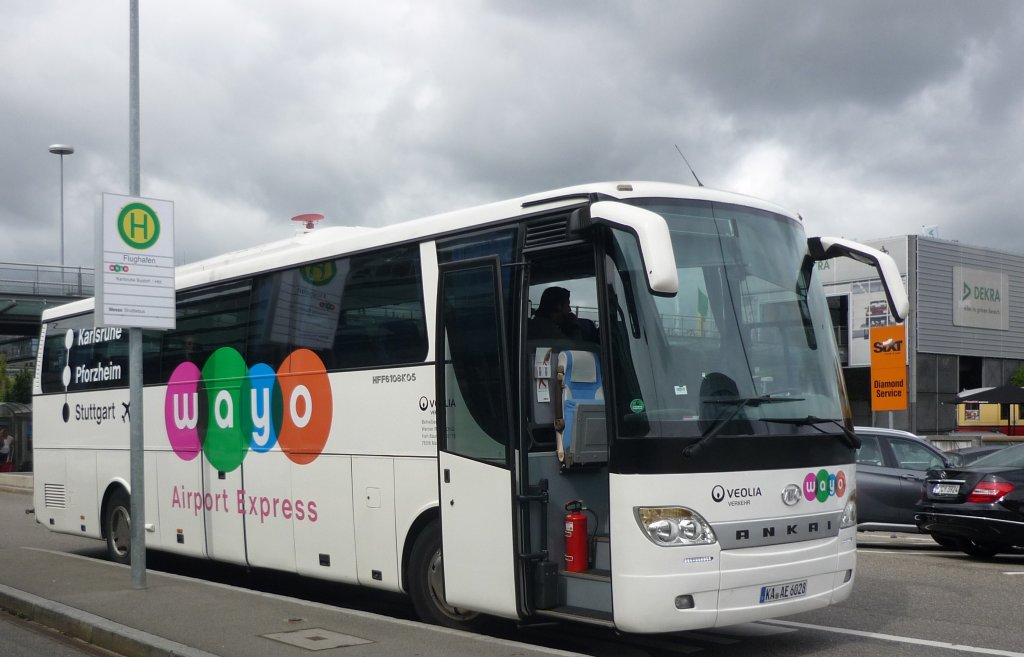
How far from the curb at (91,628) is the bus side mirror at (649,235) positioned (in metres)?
4.01

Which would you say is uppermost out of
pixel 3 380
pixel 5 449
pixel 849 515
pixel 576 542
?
pixel 3 380

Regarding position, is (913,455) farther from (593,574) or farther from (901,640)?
(593,574)

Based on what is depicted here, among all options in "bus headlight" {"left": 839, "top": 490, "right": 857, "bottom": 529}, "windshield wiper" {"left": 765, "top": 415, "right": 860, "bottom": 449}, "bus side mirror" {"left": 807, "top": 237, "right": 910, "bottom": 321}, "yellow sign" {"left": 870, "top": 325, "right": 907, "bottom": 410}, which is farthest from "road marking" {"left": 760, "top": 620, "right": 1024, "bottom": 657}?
"yellow sign" {"left": 870, "top": 325, "right": 907, "bottom": 410}

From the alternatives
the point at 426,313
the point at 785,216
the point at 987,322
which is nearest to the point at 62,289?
the point at 426,313

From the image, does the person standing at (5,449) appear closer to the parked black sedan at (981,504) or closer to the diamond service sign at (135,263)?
the diamond service sign at (135,263)

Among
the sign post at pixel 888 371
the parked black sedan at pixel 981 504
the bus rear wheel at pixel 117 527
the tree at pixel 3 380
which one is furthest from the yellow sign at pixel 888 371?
the tree at pixel 3 380

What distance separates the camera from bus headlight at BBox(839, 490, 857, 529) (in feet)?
26.1

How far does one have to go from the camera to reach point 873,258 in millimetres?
8539

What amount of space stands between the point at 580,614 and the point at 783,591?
4.55 feet

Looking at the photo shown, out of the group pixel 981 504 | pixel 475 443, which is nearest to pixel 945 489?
→ pixel 981 504

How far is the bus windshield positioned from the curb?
3.58 meters

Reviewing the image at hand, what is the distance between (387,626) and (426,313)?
8.23 ft

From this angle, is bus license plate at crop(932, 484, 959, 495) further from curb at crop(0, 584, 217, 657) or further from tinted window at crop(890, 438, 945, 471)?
curb at crop(0, 584, 217, 657)

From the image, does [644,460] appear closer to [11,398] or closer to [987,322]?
[987,322]
